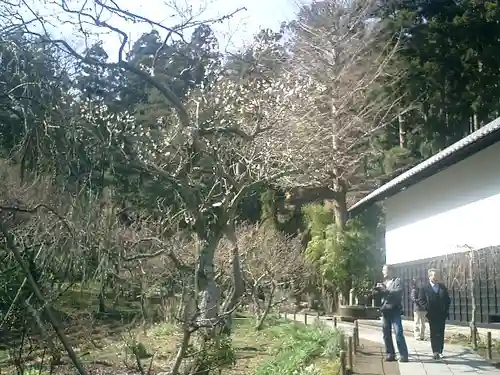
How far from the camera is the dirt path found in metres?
9.67

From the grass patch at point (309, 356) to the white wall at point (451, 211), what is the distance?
3.22 metres

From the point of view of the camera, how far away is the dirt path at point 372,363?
967 cm

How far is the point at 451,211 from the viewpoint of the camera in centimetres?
1342

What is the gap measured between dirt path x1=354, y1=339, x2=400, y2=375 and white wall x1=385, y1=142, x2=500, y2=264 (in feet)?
9.23

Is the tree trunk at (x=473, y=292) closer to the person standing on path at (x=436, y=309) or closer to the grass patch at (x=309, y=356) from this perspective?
the person standing on path at (x=436, y=309)

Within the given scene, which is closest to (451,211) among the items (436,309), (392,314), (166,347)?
(436,309)

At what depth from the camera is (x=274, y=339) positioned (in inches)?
683

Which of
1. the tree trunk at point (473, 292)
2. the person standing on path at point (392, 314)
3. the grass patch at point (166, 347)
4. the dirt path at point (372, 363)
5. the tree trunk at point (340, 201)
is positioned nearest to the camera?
the dirt path at point (372, 363)

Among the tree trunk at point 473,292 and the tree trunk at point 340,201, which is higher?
the tree trunk at point 340,201

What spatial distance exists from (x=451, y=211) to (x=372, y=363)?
4.40 meters

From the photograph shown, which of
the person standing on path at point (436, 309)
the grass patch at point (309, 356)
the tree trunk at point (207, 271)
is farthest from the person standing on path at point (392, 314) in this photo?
the tree trunk at point (207, 271)

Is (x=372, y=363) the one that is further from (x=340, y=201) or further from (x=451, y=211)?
(x=340, y=201)

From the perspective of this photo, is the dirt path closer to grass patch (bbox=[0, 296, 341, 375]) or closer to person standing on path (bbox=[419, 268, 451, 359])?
grass patch (bbox=[0, 296, 341, 375])

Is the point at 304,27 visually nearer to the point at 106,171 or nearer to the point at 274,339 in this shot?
the point at 274,339
